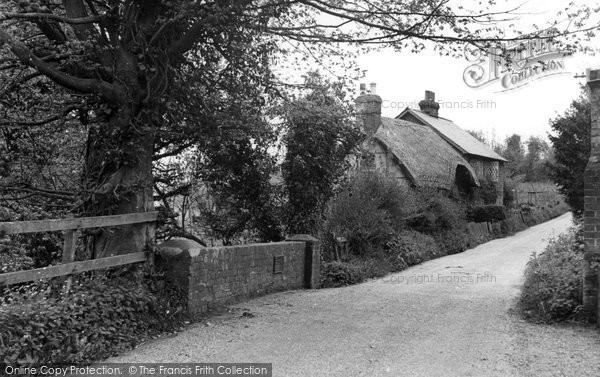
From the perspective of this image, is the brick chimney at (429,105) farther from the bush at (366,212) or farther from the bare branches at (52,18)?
the bare branches at (52,18)

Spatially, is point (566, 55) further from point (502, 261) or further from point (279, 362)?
point (502, 261)

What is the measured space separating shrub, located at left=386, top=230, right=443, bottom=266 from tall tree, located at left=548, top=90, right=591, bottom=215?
6334 millimetres

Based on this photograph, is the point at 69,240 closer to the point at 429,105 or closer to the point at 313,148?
the point at 313,148

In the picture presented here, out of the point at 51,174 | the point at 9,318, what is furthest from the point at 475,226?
the point at 9,318

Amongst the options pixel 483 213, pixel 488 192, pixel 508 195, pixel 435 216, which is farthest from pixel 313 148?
pixel 508 195

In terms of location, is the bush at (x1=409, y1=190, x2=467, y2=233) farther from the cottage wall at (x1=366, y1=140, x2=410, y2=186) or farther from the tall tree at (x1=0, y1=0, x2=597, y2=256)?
the tall tree at (x1=0, y1=0, x2=597, y2=256)

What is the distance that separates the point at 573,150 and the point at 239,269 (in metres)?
18.3

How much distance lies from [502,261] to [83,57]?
1563cm

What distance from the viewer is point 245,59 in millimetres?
9070

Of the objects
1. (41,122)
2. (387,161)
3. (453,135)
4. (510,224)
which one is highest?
(453,135)

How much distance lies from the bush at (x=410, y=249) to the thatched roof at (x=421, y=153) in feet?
12.9

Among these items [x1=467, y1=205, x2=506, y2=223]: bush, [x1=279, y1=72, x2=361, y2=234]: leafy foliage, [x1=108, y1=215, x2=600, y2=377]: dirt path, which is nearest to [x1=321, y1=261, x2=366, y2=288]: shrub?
[x1=279, y1=72, x2=361, y2=234]: leafy foliage

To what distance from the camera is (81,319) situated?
5.80 metres

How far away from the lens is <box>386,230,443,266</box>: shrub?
16.7m
